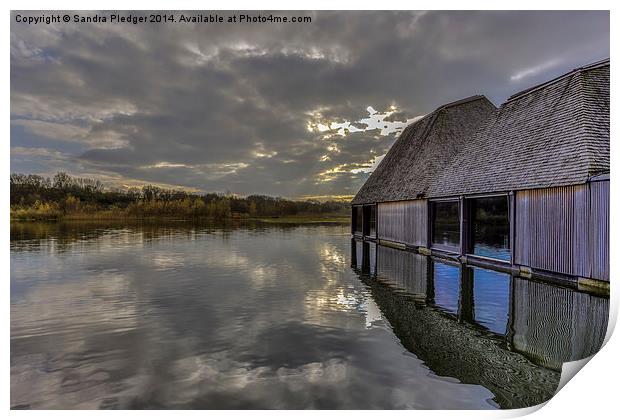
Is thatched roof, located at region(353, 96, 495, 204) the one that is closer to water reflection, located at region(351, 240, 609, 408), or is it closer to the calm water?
the calm water

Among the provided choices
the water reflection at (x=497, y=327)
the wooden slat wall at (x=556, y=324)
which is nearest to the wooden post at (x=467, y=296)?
the water reflection at (x=497, y=327)

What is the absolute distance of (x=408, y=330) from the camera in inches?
314

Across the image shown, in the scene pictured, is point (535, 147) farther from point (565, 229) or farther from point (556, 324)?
point (556, 324)

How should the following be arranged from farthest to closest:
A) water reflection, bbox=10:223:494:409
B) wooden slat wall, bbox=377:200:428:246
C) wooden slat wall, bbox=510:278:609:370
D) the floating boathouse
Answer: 1. wooden slat wall, bbox=377:200:428:246
2. the floating boathouse
3. wooden slat wall, bbox=510:278:609:370
4. water reflection, bbox=10:223:494:409

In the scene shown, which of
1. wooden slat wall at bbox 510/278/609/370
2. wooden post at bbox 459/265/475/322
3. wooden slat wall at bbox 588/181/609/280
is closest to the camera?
wooden slat wall at bbox 510/278/609/370

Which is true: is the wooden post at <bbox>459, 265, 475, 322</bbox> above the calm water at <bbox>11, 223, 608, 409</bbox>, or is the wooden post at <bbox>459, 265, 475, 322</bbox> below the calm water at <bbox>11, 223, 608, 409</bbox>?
above

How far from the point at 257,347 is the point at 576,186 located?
996 cm

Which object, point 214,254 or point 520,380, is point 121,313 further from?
point 214,254

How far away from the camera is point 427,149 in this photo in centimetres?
2306

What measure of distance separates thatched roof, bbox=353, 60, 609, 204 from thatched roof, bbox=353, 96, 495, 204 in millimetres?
96

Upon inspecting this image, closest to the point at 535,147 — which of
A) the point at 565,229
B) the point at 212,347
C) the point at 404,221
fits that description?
the point at 565,229

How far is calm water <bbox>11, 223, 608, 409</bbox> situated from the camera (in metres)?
5.42

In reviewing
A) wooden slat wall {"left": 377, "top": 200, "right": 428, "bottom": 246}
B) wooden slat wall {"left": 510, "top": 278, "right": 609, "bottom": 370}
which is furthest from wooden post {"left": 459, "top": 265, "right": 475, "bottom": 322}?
wooden slat wall {"left": 377, "top": 200, "right": 428, "bottom": 246}
